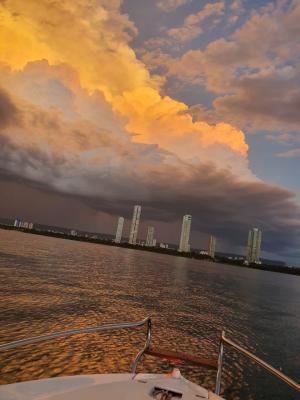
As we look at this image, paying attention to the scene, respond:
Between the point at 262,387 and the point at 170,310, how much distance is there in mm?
23047

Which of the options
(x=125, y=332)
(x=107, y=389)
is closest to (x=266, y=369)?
(x=107, y=389)

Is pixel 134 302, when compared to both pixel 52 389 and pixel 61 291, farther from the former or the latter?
pixel 52 389

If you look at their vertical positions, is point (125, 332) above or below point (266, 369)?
below

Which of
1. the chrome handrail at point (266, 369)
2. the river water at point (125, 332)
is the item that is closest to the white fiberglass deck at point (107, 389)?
the chrome handrail at point (266, 369)

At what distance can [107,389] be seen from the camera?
7.70 m

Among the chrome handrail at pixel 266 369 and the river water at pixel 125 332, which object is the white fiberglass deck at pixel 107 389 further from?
the river water at pixel 125 332

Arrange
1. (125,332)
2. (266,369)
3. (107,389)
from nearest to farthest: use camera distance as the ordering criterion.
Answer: (107,389)
(266,369)
(125,332)

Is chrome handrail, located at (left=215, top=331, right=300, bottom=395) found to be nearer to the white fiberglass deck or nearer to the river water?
the white fiberglass deck

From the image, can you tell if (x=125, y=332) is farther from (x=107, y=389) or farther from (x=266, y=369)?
(x=107, y=389)

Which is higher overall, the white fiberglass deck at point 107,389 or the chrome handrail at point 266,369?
the chrome handrail at point 266,369

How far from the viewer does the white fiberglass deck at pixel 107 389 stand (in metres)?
6.93

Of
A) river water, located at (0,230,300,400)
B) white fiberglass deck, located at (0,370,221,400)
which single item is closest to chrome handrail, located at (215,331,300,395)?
white fiberglass deck, located at (0,370,221,400)

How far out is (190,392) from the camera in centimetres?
789

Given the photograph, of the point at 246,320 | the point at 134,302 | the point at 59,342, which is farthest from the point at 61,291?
the point at 246,320
